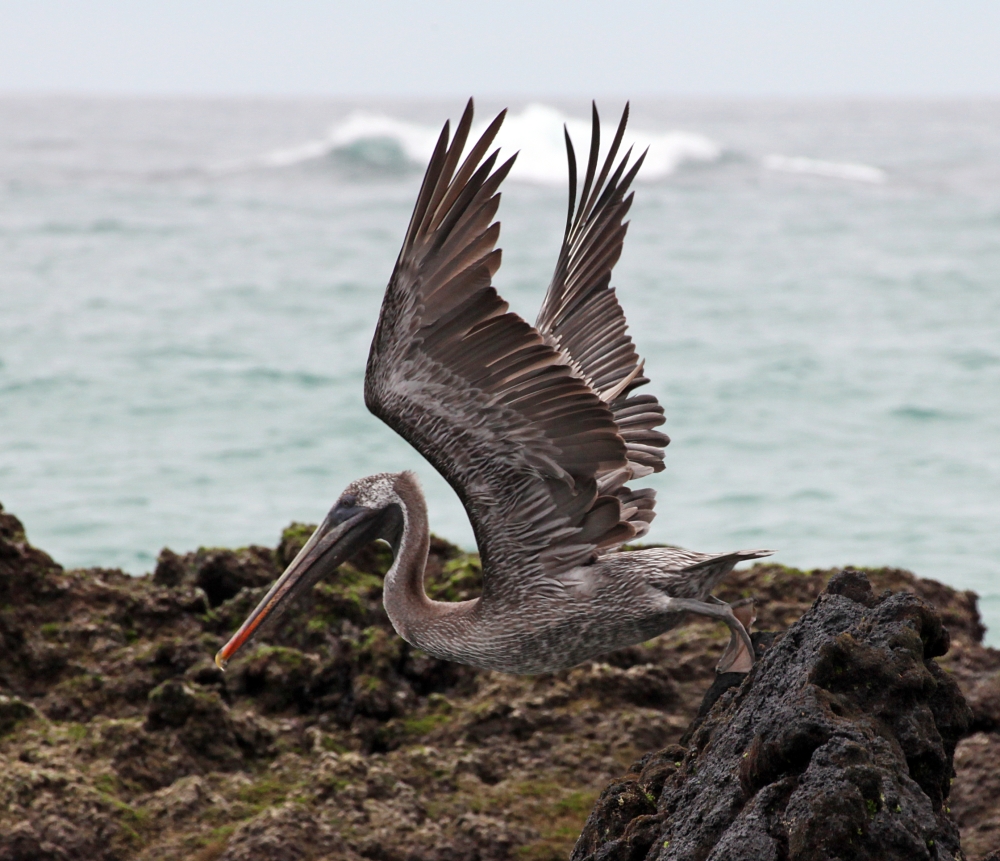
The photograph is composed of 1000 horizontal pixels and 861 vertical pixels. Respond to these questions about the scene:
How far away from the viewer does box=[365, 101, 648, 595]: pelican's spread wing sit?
4000 mm

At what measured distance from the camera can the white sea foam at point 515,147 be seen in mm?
42812

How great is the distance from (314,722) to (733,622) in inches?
90.8

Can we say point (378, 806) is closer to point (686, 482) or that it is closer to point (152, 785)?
point (152, 785)

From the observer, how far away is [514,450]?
14.0ft

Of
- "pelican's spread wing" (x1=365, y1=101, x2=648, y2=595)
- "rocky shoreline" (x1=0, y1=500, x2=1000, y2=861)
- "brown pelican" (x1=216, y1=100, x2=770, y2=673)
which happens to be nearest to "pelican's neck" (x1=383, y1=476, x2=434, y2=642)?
"brown pelican" (x1=216, y1=100, x2=770, y2=673)

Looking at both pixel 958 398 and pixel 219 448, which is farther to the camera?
pixel 958 398

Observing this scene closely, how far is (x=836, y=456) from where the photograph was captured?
17.4 metres

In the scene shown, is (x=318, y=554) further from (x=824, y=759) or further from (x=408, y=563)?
(x=824, y=759)

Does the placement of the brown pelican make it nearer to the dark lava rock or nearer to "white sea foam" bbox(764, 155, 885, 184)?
the dark lava rock

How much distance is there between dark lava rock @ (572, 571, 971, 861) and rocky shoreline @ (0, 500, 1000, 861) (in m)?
0.78

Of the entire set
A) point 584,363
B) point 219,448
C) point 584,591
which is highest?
point 584,363

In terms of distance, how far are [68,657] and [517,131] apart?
142ft

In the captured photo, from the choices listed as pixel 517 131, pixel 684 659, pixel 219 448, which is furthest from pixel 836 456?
pixel 517 131

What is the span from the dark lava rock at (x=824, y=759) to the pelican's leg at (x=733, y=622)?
45 cm
